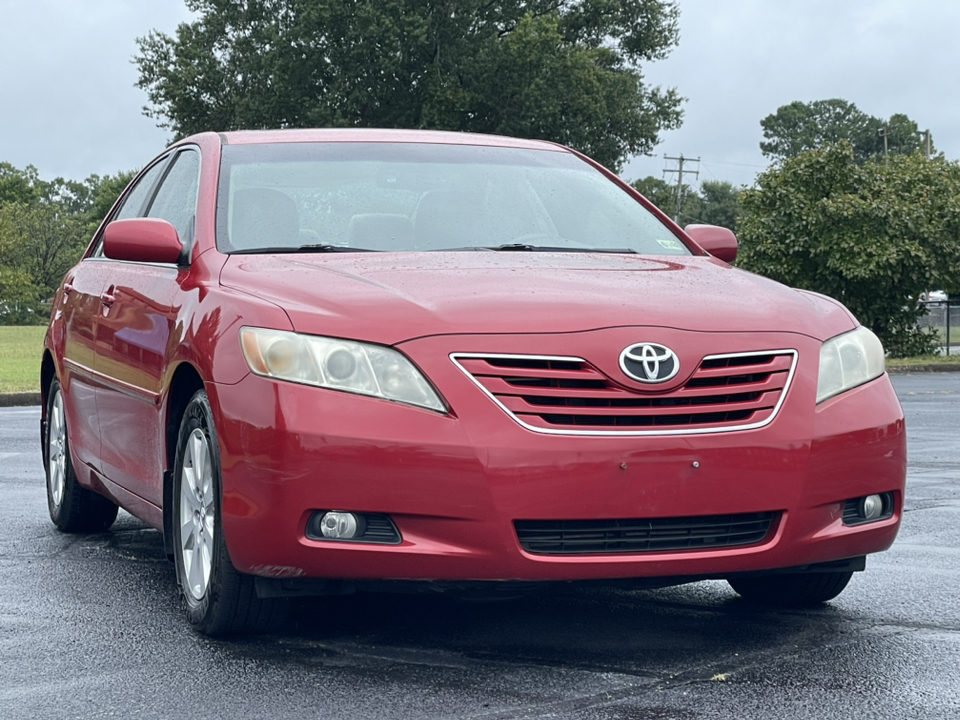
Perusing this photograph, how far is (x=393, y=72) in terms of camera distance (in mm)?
44531

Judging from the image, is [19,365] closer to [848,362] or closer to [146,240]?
[146,240]

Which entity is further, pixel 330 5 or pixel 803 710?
pixel 330 5

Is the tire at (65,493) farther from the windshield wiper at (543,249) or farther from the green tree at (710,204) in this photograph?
the green tree at (710,204)

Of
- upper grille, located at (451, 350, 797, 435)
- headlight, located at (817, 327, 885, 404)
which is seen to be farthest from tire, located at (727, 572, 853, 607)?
upper grille, located at (451, 350, 797, 435)

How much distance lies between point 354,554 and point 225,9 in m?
45.4

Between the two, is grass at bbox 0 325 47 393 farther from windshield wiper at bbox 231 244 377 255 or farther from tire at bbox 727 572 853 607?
tire at bbox 727 572 853 607

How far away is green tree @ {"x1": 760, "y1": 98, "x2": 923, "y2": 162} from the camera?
373 feet

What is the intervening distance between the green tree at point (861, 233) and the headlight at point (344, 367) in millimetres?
25284

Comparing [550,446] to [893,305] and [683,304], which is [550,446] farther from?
[893,305]

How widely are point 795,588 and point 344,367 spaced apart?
1.89 m

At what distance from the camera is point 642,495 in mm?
3943

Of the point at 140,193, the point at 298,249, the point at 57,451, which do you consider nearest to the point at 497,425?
the point at 298,249

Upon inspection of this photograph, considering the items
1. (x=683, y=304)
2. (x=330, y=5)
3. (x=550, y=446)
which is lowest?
(x=550, y=446)

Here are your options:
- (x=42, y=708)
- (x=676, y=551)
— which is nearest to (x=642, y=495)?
(x=676, y=551)
